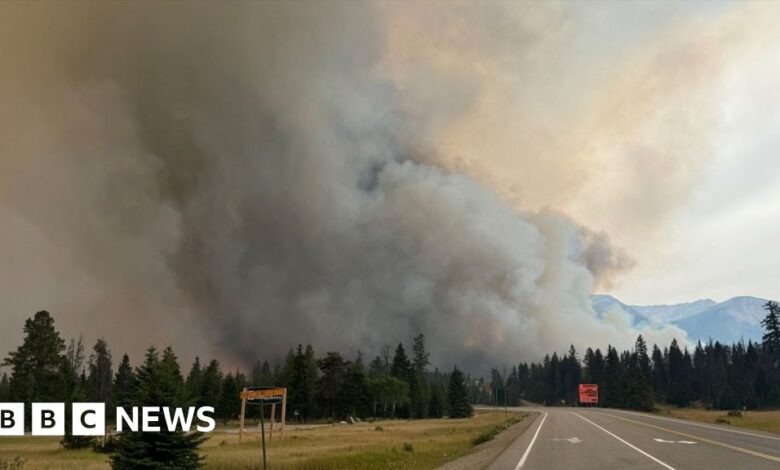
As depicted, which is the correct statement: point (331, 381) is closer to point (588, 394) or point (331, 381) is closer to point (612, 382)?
point (588, 394)

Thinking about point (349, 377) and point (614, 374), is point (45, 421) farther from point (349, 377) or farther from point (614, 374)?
point (614, 374)

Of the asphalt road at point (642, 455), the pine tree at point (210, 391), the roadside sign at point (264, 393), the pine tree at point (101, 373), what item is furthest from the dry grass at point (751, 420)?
the pine tree at point (101, 373)

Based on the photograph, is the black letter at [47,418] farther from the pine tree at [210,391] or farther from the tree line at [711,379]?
the tree line at [711,379]

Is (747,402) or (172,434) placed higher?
(172,434)

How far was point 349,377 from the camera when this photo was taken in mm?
122312

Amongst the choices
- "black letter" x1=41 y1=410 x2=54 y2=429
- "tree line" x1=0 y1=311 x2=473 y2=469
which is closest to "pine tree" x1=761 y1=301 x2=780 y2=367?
"tree line" x1=0 y1=311 x2=473 y2=469

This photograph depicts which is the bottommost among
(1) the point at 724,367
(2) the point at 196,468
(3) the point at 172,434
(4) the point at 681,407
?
(4) the point at 681,407

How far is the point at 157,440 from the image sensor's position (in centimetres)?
2361

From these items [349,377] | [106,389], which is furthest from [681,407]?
[106,389]

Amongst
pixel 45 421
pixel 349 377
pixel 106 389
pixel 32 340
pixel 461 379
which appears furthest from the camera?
pixel 106 389

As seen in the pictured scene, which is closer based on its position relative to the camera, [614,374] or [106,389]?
[106,389]

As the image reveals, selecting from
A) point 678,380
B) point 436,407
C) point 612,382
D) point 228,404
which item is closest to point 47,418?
point 228,404

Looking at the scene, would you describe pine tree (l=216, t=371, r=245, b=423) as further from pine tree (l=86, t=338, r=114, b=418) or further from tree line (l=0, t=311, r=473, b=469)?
pine tree (l=86, t=338, r=114, b=418)

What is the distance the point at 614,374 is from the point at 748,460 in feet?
578
